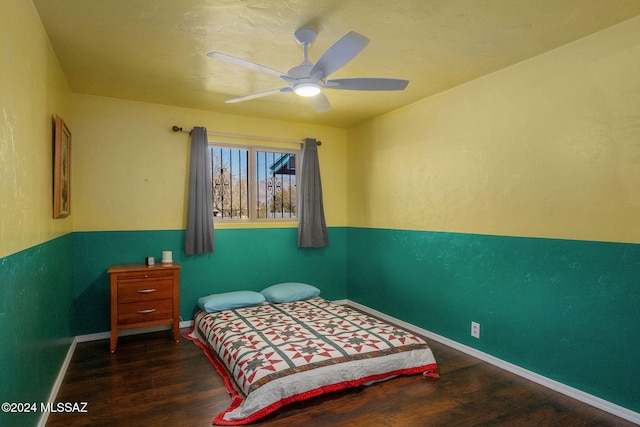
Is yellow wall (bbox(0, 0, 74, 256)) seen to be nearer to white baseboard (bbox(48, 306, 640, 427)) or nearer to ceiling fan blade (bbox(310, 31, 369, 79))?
white baseboard (bbox(48, 306, 640, 427))

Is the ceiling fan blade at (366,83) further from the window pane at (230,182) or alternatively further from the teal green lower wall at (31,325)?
the window pane at (230,182)

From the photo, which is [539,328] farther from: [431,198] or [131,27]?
[131,27]

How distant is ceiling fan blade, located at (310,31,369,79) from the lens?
186cm

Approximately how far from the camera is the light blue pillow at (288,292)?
13.0 feet

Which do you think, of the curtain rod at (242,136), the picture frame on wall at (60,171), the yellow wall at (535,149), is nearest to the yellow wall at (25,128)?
the picture frame on wall at (60,171)

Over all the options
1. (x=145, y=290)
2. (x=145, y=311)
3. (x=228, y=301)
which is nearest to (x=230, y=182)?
(x=228, y=301)

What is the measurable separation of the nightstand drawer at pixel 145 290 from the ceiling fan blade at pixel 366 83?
235 centimetres

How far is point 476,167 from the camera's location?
3.18 metres

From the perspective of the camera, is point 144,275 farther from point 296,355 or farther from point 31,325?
point 296,355

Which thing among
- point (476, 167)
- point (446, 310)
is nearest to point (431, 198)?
point (476, 167)

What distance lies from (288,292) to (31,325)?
2433 millimetres

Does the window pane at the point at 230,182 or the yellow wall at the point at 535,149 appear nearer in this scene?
the yellow wall at the point at 535,149

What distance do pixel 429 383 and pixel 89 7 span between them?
3203mm

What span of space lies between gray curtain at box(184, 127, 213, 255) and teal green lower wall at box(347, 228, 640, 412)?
2122mm
